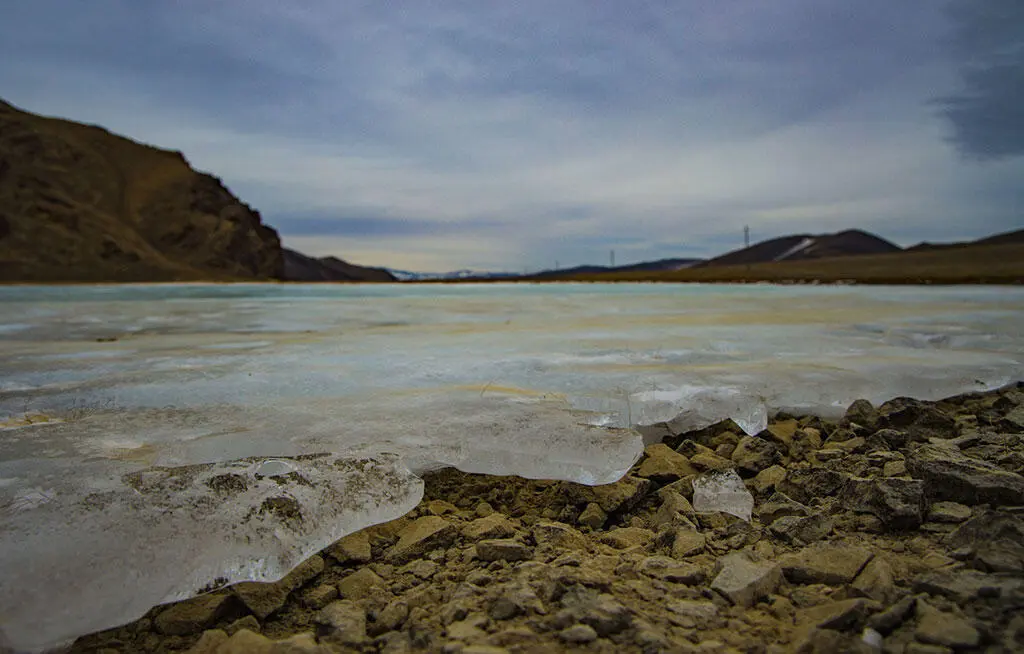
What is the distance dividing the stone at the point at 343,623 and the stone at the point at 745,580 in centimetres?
83

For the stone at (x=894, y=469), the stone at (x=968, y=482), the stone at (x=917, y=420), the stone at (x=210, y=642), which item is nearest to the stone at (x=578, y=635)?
the stone at (x=210, y=642)

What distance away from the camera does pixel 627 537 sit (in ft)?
5.80

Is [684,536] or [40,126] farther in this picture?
[40,126]

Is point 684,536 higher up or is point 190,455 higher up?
point 190,455

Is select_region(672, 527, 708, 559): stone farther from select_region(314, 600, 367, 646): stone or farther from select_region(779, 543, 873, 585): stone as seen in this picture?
select_region(314, 600, 367, 646): stone

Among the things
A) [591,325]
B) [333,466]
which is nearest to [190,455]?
[333,466]

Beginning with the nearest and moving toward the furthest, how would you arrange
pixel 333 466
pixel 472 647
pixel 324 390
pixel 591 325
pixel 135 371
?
1. pixel 472 647
2. pixel 333 466
3. pixel 324 390
4. pixel 135 371
5. pixel 591 325

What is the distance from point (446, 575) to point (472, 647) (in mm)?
365

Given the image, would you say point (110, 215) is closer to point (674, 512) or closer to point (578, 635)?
point (674, 512)

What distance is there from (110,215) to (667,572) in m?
97.9

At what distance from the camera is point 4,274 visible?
67.6 metres

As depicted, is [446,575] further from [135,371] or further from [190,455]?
[135,371]

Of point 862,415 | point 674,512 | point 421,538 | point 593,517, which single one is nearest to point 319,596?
point 421,538

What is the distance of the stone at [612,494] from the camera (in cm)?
195
